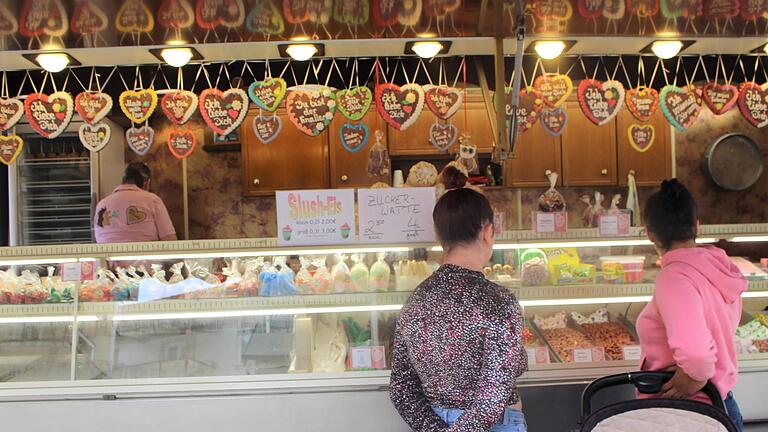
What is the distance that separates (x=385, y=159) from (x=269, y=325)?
1.39m

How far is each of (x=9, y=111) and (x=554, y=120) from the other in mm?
3568

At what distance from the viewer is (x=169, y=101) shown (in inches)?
159

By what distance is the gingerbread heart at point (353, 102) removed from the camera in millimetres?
3900

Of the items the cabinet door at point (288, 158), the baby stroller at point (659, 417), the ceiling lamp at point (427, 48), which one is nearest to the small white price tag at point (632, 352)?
the baby stroller at point (659, 417)

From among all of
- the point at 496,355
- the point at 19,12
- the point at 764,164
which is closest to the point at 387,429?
the point at 496,355

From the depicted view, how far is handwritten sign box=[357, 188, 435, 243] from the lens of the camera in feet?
9.99

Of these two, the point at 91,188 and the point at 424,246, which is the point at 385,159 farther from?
the point at 91,188

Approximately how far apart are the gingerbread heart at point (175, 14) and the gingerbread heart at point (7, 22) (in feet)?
2.71

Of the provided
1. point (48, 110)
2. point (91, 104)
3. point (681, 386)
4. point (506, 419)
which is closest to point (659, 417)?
point (681, 386)

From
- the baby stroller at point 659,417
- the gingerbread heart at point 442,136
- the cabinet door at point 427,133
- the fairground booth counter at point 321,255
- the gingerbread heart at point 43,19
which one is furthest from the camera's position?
the cabinet door at point 427,133

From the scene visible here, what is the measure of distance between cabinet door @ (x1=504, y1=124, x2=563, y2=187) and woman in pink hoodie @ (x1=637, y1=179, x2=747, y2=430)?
3783 millimetres

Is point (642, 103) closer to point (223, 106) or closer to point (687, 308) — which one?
point (687, 308)

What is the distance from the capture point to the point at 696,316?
2.01 m

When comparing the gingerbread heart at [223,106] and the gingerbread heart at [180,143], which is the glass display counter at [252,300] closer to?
the gingerbread heart at [223,106]
